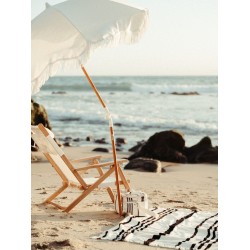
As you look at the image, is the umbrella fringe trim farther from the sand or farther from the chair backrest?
the sand

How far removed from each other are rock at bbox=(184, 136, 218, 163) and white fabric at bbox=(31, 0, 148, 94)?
481 centimetres

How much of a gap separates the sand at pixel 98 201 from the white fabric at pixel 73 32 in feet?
3.99

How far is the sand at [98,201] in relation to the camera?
4.20 m

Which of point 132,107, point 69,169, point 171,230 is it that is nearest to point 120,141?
point 69,169

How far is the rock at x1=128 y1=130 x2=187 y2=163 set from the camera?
9.82 metres

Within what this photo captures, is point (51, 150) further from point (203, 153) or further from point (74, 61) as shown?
point (203, 153)

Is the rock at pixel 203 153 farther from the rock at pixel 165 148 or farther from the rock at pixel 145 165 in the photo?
the rock at pixel 145 165

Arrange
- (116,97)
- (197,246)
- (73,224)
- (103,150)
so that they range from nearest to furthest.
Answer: (197,246) < (73,224) < (103,150) < (116,97)

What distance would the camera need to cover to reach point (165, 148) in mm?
10016

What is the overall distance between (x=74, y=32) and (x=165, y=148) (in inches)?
208
